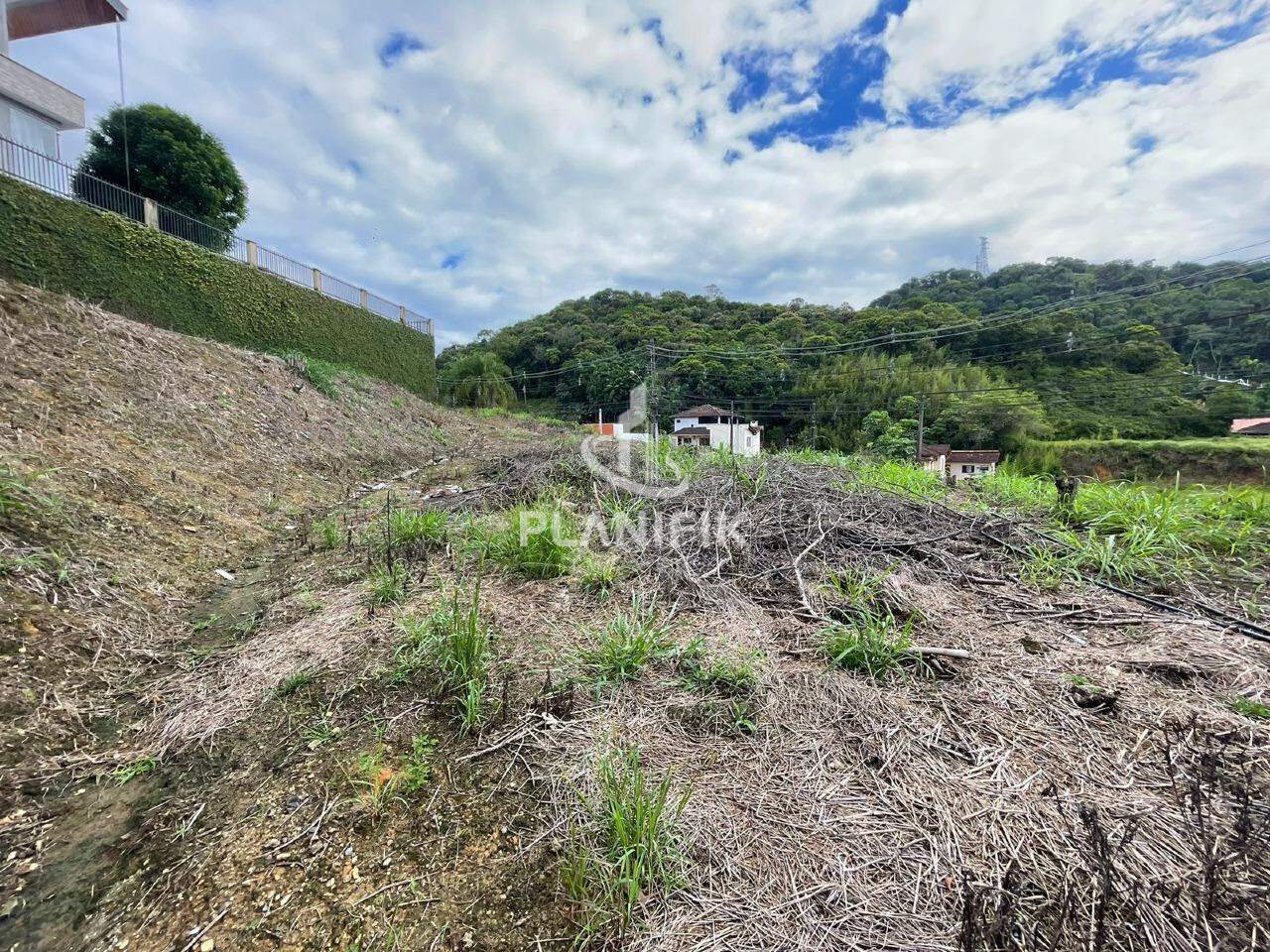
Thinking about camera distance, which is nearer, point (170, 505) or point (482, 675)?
point (482, 675)

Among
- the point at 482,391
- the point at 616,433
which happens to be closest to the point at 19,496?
the point at 616,433

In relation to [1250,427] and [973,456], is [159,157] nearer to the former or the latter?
[973,456]

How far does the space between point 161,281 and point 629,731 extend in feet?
34.0

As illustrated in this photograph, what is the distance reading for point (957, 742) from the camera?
1432mm

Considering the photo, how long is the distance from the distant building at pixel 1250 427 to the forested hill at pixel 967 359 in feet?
1.71

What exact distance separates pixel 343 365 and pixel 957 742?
1349 centimetres

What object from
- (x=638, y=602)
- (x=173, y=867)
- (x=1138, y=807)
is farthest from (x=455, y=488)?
(x=1138, y=807)

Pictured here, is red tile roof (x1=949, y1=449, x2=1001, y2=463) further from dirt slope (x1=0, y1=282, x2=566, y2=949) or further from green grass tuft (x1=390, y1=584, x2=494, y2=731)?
green grass tuft (x1=390, y1=584, x2=494, y2=731)

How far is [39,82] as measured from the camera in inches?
405

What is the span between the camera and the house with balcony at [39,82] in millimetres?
A: 9875

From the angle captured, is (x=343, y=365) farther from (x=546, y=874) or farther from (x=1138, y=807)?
(x=1138, y=807)

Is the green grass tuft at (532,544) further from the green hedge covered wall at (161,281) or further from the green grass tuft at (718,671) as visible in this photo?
the green hedge covered wall at (161,281)

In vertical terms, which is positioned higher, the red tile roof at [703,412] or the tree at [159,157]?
the tree at [159,157]

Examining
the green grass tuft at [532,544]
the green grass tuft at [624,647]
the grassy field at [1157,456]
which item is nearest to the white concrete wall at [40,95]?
the green grass tuft at [532,544]
